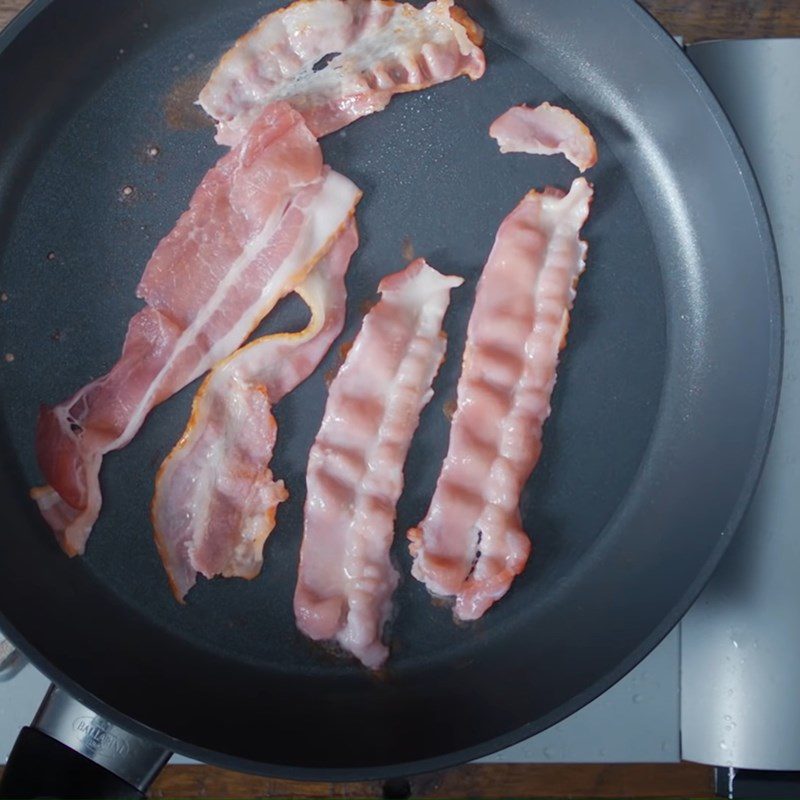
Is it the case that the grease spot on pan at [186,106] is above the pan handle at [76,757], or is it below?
above

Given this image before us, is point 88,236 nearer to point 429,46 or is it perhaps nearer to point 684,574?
point 429,46

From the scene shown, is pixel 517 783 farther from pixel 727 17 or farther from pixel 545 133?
pixel 727 17

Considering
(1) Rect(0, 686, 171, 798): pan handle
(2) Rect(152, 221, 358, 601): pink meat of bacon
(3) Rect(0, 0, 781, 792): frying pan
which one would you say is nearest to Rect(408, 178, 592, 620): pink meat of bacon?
(3) Rect(0, 0, 781, 792): frying pan

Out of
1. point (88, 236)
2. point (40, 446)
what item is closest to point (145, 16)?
point (88, 236)

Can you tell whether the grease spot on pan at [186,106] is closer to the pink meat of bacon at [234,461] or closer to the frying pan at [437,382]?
the frying pan at [437,382]

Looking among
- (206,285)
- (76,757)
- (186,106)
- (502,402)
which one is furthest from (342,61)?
(76,757)

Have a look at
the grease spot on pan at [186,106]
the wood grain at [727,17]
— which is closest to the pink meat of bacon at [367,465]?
the grease spot on pan at [186,106]
